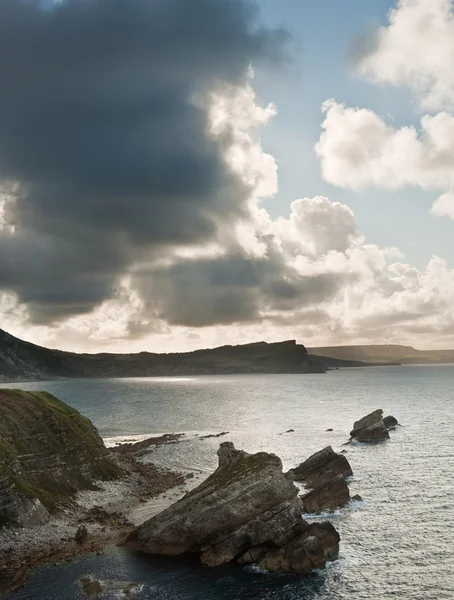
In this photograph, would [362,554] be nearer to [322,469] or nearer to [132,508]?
[322,469]

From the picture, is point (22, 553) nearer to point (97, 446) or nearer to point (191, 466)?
point (97, 446)

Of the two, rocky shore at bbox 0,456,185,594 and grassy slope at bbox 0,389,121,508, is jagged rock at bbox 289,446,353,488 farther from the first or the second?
grassy slope at bbox 0,389,121,508

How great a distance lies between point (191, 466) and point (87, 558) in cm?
4549

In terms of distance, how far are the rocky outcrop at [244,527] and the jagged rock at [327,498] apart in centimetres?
1087

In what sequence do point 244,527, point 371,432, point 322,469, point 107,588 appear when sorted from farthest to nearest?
point 371,432 → point 322,469 → point 244,527 → point 107,588

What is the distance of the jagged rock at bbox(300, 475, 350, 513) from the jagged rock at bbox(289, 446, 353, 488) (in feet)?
29.6

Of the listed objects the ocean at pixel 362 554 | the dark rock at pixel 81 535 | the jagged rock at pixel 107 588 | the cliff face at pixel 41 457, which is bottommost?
the ocean at pixel 362 554

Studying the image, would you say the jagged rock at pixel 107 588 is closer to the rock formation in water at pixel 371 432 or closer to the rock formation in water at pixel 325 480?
the rock formation in water at pixel 325 480

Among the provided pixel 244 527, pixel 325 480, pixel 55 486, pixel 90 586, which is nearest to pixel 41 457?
pixel 55 486

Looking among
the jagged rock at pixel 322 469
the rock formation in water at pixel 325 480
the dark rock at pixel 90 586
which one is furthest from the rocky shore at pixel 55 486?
the rock formation in water at pixel 325 480

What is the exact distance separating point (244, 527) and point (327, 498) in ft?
58.0

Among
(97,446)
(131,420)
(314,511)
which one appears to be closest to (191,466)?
(97,446)

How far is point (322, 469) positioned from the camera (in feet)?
247

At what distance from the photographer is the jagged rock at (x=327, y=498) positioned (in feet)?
200
